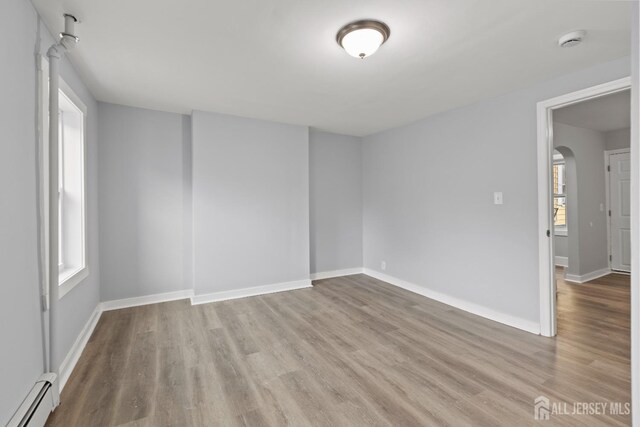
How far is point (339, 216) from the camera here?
17.2 feet

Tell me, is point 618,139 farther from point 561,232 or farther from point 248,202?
point 248,202

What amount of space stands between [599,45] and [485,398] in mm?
2736

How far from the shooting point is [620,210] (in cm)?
514

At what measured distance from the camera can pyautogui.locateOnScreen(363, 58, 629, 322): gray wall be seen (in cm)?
296

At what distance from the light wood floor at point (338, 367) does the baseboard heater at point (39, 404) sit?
0.27ft

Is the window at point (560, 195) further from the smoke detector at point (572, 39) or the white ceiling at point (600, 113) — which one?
the smoke detector at point (572, 39)

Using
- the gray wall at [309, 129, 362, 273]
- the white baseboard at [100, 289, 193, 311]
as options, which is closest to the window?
the gray wall at [309, 129, 362, 273]

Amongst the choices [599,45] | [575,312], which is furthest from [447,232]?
[599,45]

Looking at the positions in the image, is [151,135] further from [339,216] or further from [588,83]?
[588,83]

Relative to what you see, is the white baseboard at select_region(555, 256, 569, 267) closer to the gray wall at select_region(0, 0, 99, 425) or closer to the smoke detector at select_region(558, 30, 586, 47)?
the smoke detector at select_region(558, 30, 586, 47)

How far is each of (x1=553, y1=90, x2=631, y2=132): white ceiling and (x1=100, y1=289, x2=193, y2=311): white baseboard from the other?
5.50 metres

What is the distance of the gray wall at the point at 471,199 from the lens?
2.96 metres

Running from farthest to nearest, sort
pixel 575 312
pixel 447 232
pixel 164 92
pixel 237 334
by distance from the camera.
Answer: pixel 447 232 → pixel 575 312 → pixel 164 92 → pixel 237 334

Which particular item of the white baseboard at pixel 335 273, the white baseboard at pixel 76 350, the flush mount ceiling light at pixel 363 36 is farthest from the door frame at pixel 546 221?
the white baseboard at pixel 76 350
